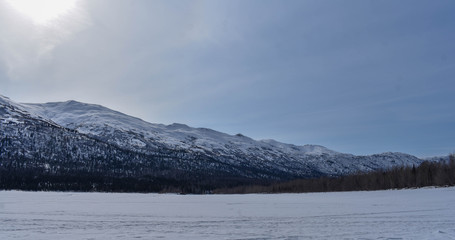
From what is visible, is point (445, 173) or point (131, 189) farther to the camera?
point (131, 189)

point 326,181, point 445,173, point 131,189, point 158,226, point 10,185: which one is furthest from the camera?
point 131,189

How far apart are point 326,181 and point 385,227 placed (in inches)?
4520

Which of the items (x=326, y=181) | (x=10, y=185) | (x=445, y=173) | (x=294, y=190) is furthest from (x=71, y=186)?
(x=445, y=173)

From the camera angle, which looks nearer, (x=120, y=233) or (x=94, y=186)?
(x=120, y=233)

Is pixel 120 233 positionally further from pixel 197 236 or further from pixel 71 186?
pixel 71 186

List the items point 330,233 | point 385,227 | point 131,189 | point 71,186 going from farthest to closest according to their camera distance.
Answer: point 131,189 < point 71,186 < point 385,227 < point 330,233

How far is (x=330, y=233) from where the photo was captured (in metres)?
15.7

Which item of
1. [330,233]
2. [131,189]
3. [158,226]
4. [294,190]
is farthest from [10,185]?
[330,233]

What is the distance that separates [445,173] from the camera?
68812 millimetres

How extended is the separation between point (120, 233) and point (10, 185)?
566 feet

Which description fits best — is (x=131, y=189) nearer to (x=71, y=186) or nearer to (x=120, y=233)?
(x=71, y=186)

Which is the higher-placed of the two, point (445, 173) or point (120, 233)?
point (445, 173)

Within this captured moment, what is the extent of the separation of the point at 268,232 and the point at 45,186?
578ft

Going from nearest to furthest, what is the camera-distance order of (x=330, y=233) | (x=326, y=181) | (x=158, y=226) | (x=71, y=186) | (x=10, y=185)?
(x=330, y=233)
(x=158, y=226)
(x=326, y=181)
(x=10, y=185)
(x=71, y=186)
